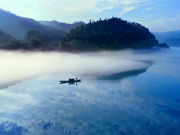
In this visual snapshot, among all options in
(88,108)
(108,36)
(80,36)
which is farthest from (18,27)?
(88,108)

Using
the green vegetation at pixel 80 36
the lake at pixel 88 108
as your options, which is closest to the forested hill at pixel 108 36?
the green vegetation at pixel 80 36

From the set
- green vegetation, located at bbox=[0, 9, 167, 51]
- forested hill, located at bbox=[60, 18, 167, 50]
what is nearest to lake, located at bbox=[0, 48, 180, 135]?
green vegetation, located at bbox=[0, 9, 167, 51]

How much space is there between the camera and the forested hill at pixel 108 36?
61.1m

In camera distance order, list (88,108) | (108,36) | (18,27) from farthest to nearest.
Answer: (18,27) < (108,36) < (88,108)

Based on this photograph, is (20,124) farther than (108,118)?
No

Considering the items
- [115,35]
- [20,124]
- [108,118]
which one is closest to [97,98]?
[108,118]

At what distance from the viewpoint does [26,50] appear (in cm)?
4697

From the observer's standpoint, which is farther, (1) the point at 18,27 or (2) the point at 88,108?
(1) the point at 18,27

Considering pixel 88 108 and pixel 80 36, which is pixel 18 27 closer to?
pixel 80 36

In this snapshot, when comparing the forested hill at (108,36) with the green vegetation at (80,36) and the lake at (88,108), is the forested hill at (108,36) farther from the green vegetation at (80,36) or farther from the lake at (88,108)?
the lake at (88,108)

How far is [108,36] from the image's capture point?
218 feet

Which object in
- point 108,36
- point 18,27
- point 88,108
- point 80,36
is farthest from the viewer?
point 18,27

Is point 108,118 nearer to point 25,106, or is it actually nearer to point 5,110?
point 25,106

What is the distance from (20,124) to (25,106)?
3013 mm
